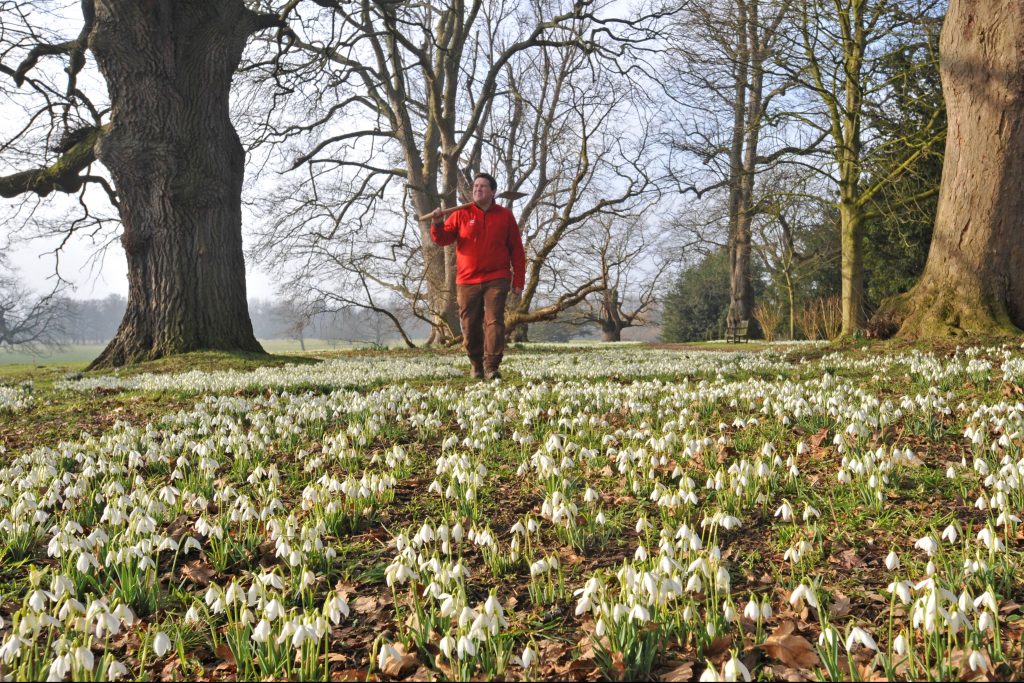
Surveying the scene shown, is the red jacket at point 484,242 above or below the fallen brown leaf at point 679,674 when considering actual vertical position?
above

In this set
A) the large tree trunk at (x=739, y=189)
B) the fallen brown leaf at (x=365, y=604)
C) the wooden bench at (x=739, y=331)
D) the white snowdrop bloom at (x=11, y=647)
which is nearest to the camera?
the white snowdrop bloom at (x=11, y=647)

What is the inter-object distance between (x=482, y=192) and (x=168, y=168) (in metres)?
7.22

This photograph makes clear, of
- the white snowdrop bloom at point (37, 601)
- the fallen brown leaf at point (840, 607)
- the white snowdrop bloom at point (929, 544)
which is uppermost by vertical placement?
the white snowdrop bloom at point (929, 544)

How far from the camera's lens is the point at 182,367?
35.3 ft

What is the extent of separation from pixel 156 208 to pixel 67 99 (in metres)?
5.76

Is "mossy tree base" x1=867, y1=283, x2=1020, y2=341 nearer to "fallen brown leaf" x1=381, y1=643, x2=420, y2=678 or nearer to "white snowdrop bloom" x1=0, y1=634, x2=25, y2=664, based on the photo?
"fallen brown leaf" x1=381, y1=643, x2=420, y2=678

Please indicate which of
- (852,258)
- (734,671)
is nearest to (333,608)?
(734,671)

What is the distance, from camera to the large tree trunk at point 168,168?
12.0m

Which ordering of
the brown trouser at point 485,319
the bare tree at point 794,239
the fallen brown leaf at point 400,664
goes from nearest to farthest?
1. the fallen brown leaf at point 400,664
2. the brown trouser at point 485,319
3. the bare tree at point 794,239

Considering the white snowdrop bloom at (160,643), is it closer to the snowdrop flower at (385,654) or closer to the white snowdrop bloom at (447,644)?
the snowdrop flower at (385,654)

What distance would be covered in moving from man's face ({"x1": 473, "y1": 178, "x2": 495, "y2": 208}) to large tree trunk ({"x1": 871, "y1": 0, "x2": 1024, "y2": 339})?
291 inches

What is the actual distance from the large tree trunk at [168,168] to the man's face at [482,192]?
6603mm

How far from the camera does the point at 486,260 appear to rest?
8.70 metres

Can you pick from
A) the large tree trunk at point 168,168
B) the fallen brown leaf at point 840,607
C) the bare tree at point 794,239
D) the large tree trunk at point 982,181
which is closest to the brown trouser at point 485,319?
the large tree trunk at point 168,168
